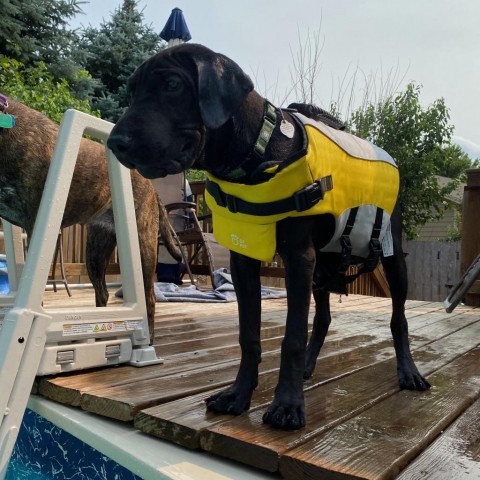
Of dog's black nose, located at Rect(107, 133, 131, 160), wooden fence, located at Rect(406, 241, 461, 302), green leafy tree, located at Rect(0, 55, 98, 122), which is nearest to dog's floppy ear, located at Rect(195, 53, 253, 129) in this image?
dog's black nose, located at Rect(107, 133, 131, 160)

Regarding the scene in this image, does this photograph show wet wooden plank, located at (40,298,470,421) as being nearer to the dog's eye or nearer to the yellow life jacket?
the yellow life jacket

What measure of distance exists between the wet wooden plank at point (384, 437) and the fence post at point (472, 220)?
323cm

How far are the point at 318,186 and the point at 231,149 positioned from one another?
30cm

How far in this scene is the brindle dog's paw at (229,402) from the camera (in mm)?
1678

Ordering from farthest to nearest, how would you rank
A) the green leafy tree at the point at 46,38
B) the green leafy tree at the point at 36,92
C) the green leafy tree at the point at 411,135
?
the green leafy tree at the point at 411,135 < the green leafy tree at the point at 46,38 < the green leafy tree at the point at 36,92

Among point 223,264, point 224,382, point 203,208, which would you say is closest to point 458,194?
point 203,208

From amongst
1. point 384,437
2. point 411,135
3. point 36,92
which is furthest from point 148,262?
point 411,135

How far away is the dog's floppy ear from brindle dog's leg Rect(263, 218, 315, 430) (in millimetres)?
395

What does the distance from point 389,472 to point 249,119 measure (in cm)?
108

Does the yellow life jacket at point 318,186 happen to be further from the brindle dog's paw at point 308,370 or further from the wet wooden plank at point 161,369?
the wet wooden plank at point 161,369

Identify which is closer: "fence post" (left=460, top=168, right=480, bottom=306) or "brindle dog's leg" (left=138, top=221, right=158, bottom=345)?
"brindle dog's leg" (left=138, top=221, right=158, bottom=345)

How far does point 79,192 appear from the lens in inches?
107

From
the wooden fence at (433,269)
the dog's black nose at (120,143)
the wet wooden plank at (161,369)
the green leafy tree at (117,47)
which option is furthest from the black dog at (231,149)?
the green leafy tree at (117,47)

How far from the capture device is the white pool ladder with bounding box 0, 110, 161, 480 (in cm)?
174
